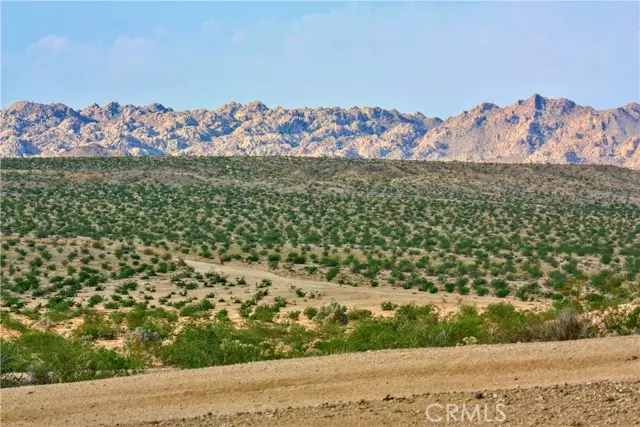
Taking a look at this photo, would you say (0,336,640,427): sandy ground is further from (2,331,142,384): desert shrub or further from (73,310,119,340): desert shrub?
(73,310,119,340): desert shrub

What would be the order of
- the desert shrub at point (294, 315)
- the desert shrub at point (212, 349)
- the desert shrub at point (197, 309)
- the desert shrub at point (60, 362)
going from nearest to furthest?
the desert shrub at point (60, 362)
the desert shrub at point (212, 349)
the desert shrub at point (294, 315)
the desert shrub at point (197, 309)

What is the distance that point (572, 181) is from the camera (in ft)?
333

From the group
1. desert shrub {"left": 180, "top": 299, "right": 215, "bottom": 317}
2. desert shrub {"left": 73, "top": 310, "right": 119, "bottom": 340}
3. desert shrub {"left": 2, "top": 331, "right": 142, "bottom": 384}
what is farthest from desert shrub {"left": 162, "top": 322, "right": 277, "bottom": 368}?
desert shrub {"left": 180, "top": 299, "right": 215, "bottom": 317}

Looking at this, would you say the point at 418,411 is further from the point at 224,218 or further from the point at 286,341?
the point at 224,218

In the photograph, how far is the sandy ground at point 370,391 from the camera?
10289 mm

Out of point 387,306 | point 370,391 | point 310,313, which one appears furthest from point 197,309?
point 370,391

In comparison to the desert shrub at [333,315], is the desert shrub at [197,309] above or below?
below

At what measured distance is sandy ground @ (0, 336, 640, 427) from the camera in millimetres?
10289

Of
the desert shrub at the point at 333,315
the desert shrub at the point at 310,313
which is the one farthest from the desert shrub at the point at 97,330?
the desert shrub at the point at 310,313

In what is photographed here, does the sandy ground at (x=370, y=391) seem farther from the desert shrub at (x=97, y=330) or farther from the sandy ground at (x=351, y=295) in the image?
the sandy ground at (x=351, y=295)

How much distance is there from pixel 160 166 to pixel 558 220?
53.2 meters

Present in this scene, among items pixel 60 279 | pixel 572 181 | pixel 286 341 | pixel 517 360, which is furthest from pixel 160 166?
pixel 517 360

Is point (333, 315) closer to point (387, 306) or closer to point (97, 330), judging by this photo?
point (387, 306)

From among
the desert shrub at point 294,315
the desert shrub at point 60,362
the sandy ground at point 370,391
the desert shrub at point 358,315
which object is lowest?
the desert shrub at point 294,315
